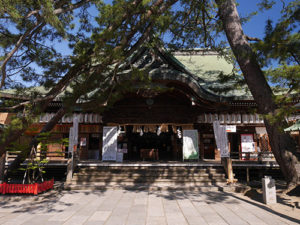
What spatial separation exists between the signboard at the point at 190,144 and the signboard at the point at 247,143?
3.15 m

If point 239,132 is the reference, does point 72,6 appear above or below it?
above

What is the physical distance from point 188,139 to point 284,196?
565 centimetres

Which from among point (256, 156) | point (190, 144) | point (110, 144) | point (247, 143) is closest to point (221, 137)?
point (190, 144)

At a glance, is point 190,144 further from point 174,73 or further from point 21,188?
point 21,188

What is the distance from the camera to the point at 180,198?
656 cm

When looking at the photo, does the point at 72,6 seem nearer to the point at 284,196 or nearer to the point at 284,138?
the point at 284,138

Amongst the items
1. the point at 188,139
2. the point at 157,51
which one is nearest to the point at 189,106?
the point at 188,139

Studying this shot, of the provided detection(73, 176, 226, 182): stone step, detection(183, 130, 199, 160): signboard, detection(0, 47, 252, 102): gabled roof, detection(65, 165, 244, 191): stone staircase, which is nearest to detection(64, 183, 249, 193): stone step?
detection(65, 165, 244, 191): stone staircase

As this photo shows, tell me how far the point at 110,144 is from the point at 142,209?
6.19m

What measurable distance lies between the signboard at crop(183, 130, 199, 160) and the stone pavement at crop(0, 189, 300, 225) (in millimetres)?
3778

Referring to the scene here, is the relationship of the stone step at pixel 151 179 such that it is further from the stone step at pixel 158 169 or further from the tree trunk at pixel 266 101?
the tree trunk at pixel 266 101

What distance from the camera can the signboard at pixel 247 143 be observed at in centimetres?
1173

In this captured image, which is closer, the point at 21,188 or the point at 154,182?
the point at 21,188

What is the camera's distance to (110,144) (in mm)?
11164
